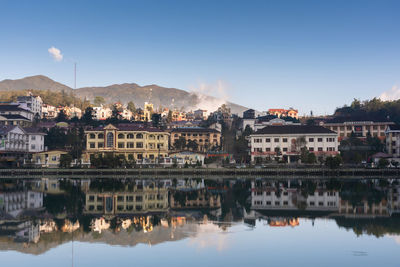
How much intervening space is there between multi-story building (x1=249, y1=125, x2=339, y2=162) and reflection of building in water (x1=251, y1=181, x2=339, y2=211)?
33.3 meters

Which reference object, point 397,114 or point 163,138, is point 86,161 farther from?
point 397,114

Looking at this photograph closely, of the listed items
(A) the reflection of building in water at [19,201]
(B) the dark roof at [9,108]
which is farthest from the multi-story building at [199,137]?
(A) the reflection of building in water at [19,201]

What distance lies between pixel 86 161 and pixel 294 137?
37.7 m

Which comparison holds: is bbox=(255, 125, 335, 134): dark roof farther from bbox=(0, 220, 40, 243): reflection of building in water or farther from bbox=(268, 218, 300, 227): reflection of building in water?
bbox=(0, 220, 40, 243): reflection of building in water

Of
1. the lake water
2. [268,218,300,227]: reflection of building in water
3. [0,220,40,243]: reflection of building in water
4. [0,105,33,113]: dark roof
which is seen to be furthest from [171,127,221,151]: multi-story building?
[0,220,40,243]: reflection of building in water

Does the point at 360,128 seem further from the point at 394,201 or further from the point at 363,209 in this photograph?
the point at 363,209

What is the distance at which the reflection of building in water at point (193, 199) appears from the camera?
1195 inches

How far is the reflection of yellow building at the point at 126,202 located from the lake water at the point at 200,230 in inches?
3.1

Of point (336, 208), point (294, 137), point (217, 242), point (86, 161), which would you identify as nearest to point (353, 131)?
point (294, 137)

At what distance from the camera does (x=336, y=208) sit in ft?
96.0

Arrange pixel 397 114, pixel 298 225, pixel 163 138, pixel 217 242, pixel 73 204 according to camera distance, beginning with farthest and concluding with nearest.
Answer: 1. pixel 397 114
2. pixel 163 138
3. pixel 73 204
4. pixel 298 225
5. pixel 217 242

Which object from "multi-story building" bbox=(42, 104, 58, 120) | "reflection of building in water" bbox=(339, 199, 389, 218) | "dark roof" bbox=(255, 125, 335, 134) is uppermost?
"multi-story building" bbox=(42, 104, 58, 120)

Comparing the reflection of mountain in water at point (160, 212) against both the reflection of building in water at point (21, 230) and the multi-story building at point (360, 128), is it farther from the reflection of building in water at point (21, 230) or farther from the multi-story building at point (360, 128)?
the multi-story building at point (360, 128)

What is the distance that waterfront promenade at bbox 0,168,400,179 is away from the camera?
5903cm
